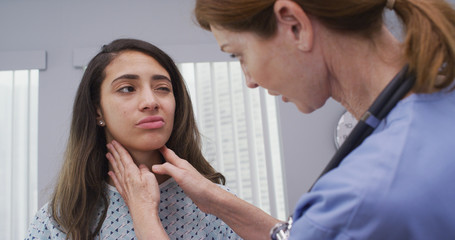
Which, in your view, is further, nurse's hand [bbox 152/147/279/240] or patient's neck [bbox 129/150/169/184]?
patient's neck [bbox 129/150/169/184]

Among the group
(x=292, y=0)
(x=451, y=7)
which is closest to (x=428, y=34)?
(x=451, y=7)

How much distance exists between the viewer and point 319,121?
316cm

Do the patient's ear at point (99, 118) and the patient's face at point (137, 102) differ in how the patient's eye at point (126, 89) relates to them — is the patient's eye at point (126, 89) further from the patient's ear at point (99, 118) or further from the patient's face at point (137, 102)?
the patient's ear at point (99, 118)

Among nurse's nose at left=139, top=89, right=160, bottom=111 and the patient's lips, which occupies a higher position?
nurse's nose at left=139, top=89, right=160, bottom=111

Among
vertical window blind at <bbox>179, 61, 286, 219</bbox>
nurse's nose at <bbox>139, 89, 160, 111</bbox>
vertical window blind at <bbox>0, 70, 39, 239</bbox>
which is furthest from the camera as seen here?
vertical window blind at <bbox>179, 61, 286, 219</bbox>

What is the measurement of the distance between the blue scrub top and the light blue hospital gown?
815 millimetres

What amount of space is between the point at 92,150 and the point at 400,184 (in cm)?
119

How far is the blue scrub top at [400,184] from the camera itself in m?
0.64

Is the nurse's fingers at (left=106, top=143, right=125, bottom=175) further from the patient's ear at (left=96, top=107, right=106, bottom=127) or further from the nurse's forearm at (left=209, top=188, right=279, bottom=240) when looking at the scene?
the nurse's forearm at (left=209, top=188, right=279, bottom=240)

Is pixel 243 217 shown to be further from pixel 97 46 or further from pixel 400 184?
pixel 97 46

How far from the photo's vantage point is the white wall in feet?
10.0

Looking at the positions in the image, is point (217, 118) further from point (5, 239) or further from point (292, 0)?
point (292, 0)

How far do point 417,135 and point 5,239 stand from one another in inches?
123

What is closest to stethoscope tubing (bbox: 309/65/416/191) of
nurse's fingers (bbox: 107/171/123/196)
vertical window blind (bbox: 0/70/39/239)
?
nurse's fingers (bbox: 107/171/123/196)
